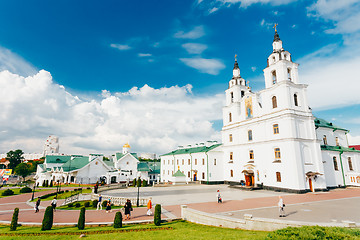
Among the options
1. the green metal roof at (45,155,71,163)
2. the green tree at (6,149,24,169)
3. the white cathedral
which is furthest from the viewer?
the green tree at (6,149,24,169)

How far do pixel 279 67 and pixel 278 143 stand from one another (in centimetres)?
1295

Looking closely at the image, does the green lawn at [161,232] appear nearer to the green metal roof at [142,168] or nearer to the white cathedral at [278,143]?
the white cathedral at [278,143]

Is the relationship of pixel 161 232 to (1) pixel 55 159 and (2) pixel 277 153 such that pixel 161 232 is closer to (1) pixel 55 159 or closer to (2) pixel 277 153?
(2) pixel 277 153

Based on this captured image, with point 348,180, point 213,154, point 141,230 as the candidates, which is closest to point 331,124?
point 348,180

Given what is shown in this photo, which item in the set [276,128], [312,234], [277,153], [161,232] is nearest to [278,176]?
[277,153]

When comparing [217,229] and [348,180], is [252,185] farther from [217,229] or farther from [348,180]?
[217,229]

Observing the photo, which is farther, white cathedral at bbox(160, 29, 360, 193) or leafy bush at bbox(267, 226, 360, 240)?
white cathedral at bbox(160, 29, 360, 193)

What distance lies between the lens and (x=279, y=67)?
1308 inches

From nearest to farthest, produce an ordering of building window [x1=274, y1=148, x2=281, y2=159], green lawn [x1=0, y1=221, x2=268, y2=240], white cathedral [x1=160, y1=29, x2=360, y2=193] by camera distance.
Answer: green lawn [x1=0, y1=221, x2=268, y2=240]
white cathedral [x1=160, y1=29, x2=360, y2=193]
building window [x1=274, y1=148, x2=281, y2=159]

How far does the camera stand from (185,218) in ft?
49.3

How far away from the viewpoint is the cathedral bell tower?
108ft

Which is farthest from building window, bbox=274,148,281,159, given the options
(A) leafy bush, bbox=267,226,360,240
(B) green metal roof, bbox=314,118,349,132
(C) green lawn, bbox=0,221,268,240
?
(A) leafy bush, bbox=267,226,360,240

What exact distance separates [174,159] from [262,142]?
30.8 metres

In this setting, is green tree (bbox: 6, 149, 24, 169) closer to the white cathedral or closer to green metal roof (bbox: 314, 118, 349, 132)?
the white cathedral
